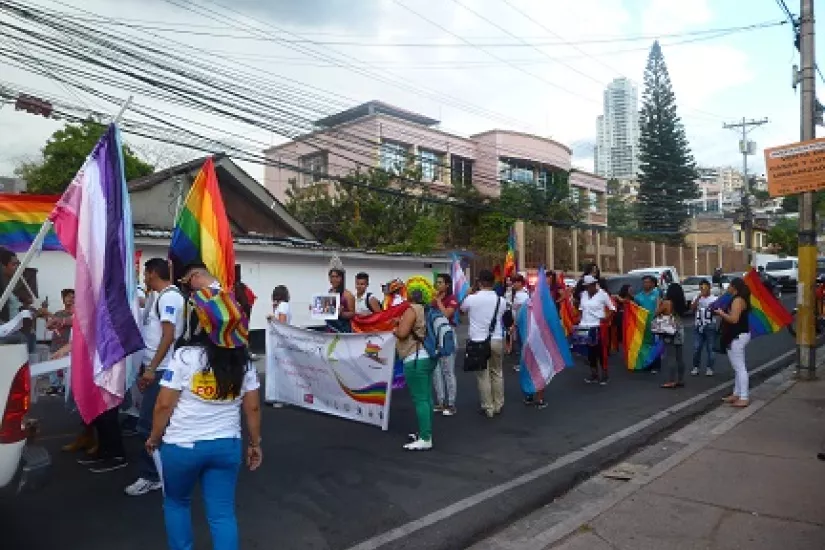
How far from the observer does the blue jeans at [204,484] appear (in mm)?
3211

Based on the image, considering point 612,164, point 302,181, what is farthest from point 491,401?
point 612,164

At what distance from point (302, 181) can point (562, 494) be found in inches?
1446

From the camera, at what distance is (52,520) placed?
185 inches

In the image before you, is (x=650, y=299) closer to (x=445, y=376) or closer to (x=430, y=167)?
(x=445, y=376)

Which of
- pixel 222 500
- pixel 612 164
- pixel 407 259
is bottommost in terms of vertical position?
pixel 222 500

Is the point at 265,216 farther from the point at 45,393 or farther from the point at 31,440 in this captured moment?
the point at 31,440

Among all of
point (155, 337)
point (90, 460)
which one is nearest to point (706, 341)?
point (155, 337)

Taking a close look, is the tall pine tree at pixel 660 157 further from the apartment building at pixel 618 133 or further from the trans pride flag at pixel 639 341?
the trans pride flag at pixel 639 341

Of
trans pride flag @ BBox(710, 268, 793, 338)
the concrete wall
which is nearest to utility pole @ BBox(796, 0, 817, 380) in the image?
trans pride flag @ BBox(710, 268, 793, 338)

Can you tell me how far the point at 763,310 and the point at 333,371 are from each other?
7.32 m

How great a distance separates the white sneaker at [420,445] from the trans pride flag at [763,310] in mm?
6639

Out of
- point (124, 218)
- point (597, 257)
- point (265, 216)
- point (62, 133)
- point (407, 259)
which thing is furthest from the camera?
point (597, 257)

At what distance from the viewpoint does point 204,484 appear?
3301 millimetres

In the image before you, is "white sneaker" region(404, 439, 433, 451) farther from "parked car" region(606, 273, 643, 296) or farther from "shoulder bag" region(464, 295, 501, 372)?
"parked car" region(606, 273, 643, 296)
